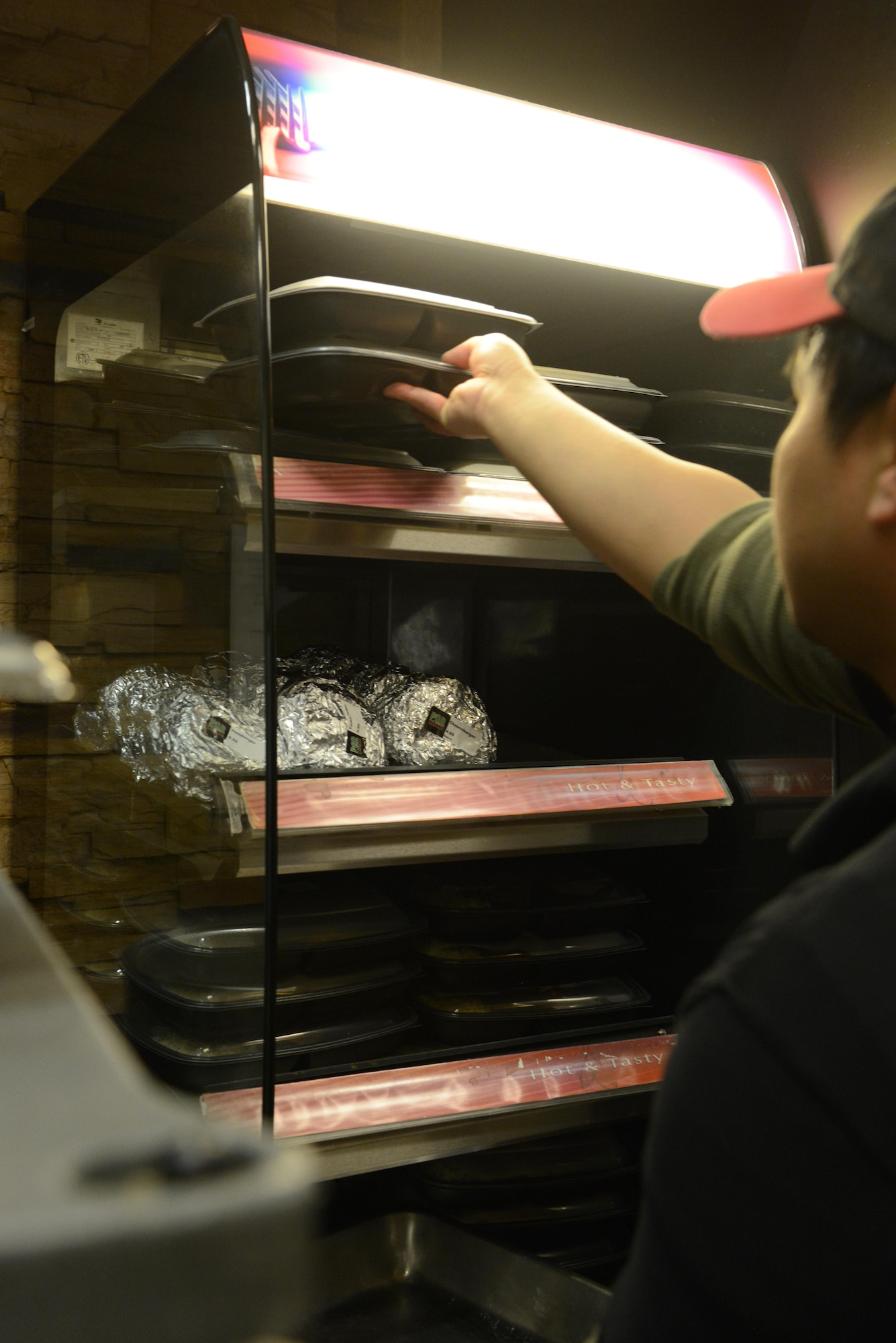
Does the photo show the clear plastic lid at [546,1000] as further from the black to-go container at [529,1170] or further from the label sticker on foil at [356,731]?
the label sticker on foil at [356,731]

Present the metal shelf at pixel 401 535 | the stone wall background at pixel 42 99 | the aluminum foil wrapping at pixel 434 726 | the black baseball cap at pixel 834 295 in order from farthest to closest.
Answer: the stone wall background at pixel 42 99
the aluminum foil wrapping at pixel 434 726
the metal shelf at pixel 401 535
the black baseball cap at pixel 834 295

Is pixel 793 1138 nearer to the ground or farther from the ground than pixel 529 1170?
farther from the ground

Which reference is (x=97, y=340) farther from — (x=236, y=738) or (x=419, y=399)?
(x=236, y=738)

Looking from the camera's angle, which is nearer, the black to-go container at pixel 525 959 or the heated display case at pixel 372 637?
the heated display case at pixel 372 637

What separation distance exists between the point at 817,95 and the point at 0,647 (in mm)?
2049

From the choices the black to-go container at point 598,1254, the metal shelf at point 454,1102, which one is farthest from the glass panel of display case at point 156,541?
the black to-go container at point 598,1254

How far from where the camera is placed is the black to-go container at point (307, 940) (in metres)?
1.30

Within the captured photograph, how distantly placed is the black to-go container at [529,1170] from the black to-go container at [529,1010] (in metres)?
0.34

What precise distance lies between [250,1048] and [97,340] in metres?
1.11

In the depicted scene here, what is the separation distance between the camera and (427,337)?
1.49 meters

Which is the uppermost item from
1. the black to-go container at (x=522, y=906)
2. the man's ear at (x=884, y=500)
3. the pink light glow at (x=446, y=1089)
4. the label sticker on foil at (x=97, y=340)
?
the label sticker on foil at (x=97, y=340)

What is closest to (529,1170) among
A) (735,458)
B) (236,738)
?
(236,738)

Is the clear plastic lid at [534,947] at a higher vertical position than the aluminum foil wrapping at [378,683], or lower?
lower

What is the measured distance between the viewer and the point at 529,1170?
6.53 feet
